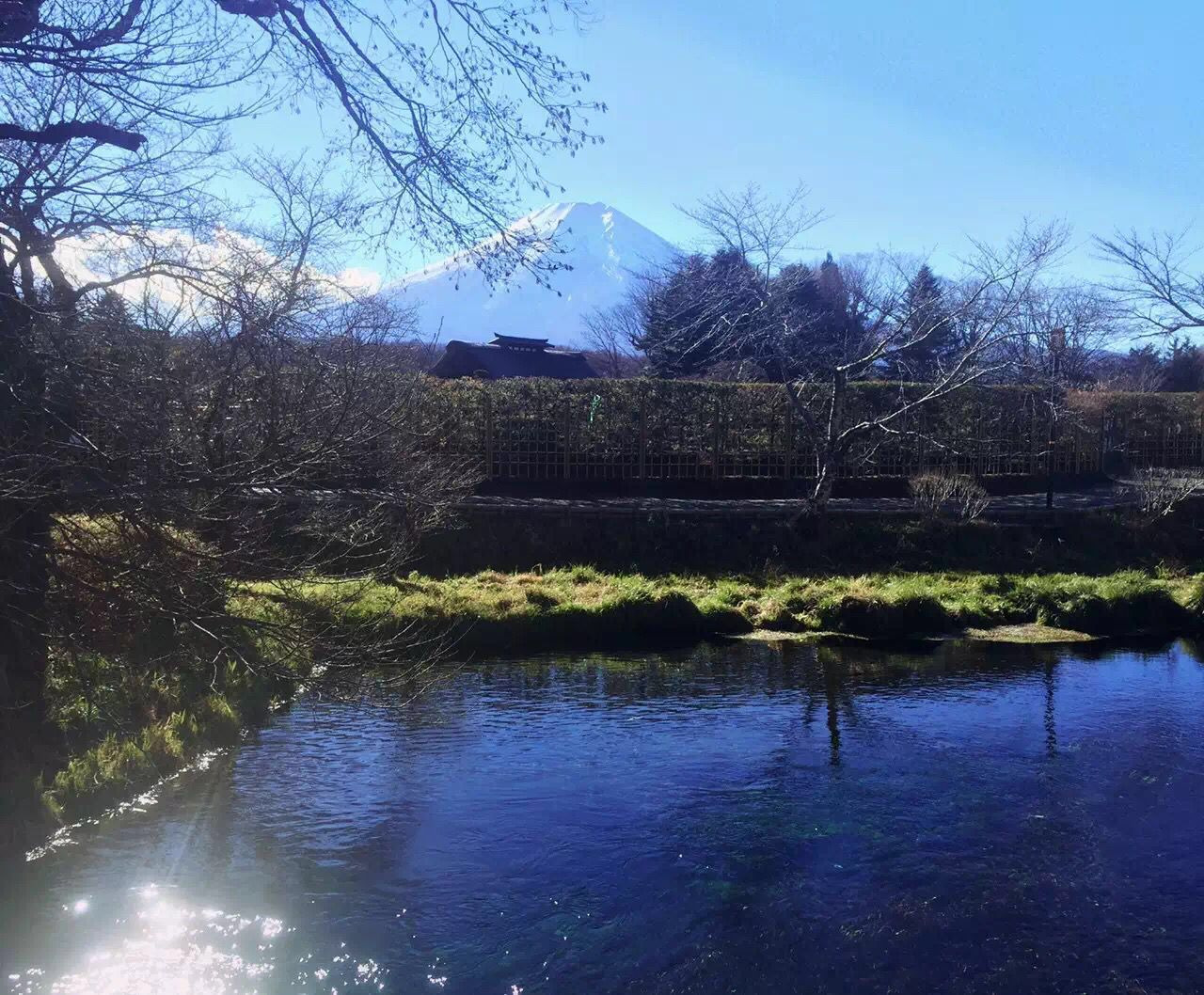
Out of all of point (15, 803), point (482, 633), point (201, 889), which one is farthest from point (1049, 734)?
point (15, 803)

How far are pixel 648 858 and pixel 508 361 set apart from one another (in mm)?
21164

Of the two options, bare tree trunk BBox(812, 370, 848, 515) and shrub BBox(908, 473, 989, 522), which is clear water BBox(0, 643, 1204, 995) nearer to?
bare tree trunk BBox(812, 370, 848, 515)

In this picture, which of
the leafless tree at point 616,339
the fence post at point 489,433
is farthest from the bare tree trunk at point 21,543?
the leafless tree at point 616,339

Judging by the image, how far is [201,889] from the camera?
4992 mm

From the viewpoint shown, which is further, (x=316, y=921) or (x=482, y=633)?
(x=482, y=633)

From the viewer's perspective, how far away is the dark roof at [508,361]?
24.9 metres

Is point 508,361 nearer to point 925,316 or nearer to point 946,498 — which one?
point 946,498

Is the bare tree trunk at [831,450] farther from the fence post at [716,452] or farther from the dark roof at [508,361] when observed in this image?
the dark roof at [508,361]

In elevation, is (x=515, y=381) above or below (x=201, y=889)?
above

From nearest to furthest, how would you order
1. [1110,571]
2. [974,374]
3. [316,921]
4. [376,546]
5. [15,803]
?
[316,921] → [15,803] → [376,546] → [974,374] → [1110,571]

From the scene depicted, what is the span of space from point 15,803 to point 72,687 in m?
1.26

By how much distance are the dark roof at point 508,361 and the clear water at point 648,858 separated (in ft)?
56.7

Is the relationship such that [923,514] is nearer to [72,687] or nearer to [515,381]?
[515,381]

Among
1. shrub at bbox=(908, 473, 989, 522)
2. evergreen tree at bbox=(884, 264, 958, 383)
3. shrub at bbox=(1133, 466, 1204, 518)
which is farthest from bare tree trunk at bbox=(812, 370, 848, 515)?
shrub at bbox=(1133, 466, 1204, 518)
